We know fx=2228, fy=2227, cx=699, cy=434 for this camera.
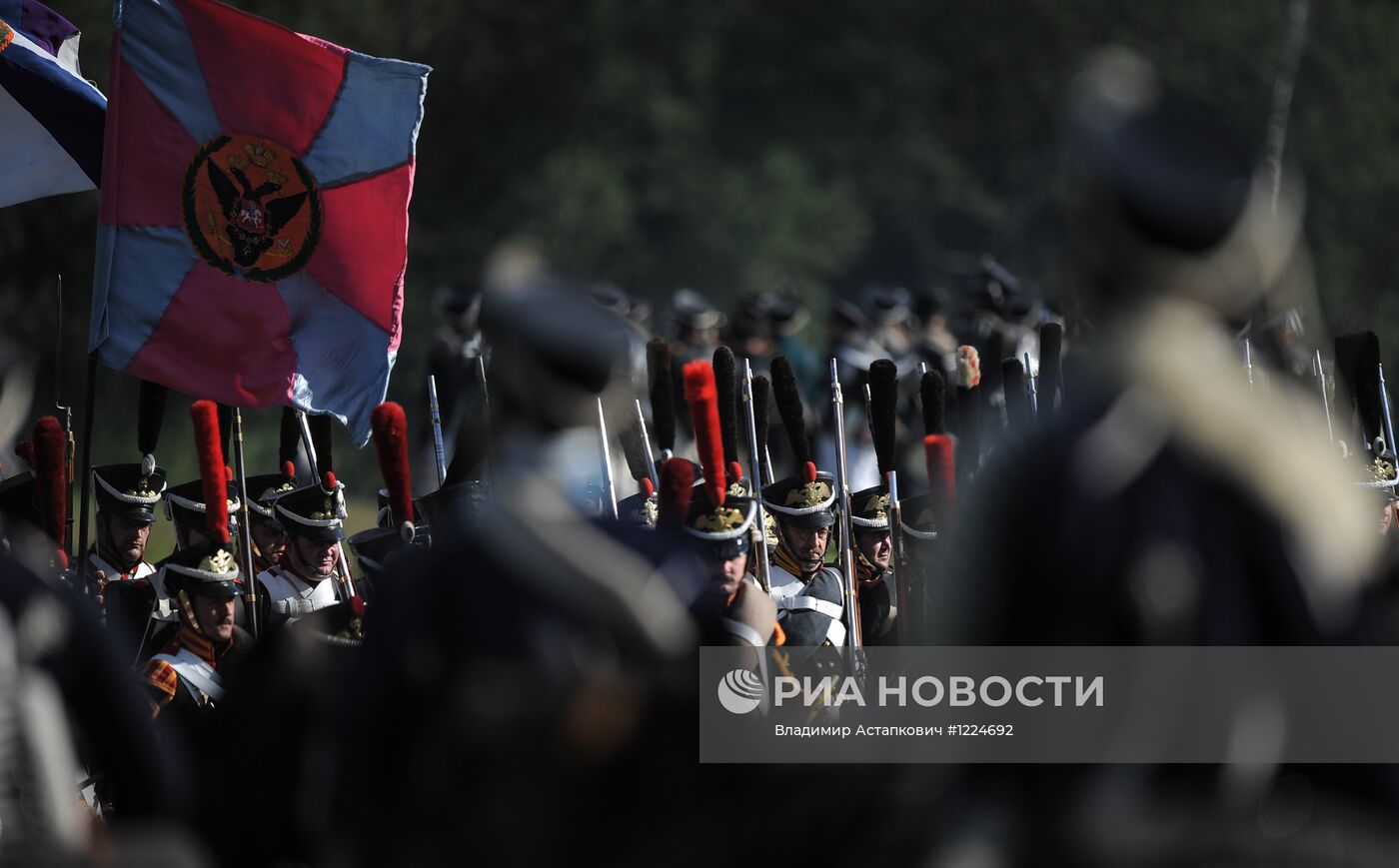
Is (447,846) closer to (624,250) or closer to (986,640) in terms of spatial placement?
(986,640)

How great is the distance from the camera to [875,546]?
28.7 ft

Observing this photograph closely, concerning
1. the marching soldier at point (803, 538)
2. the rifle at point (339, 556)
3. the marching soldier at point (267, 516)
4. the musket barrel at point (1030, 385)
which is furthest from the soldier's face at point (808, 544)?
the marching soldier at point (267, 516)

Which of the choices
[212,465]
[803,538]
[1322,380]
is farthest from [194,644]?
[1322,380]

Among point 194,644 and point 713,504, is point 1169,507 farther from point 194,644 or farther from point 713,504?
point 194,644

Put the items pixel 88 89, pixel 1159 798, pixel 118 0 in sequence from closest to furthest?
pixel 1159 798, pixel 118 0, pixel 88 89

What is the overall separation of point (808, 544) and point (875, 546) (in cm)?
41

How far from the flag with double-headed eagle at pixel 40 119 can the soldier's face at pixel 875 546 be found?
323 centimetres

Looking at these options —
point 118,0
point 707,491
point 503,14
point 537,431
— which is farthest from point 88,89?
point 503,14

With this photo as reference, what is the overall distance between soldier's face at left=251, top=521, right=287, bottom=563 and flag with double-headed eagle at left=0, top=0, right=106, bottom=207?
4.64 feet

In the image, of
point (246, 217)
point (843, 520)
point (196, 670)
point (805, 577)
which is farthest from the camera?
point (843, 520)

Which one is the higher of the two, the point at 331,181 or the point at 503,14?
the point at 503,14

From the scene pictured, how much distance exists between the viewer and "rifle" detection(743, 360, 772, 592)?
25.7 ft

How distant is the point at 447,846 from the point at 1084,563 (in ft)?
2.77

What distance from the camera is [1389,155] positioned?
2850 centimetres
